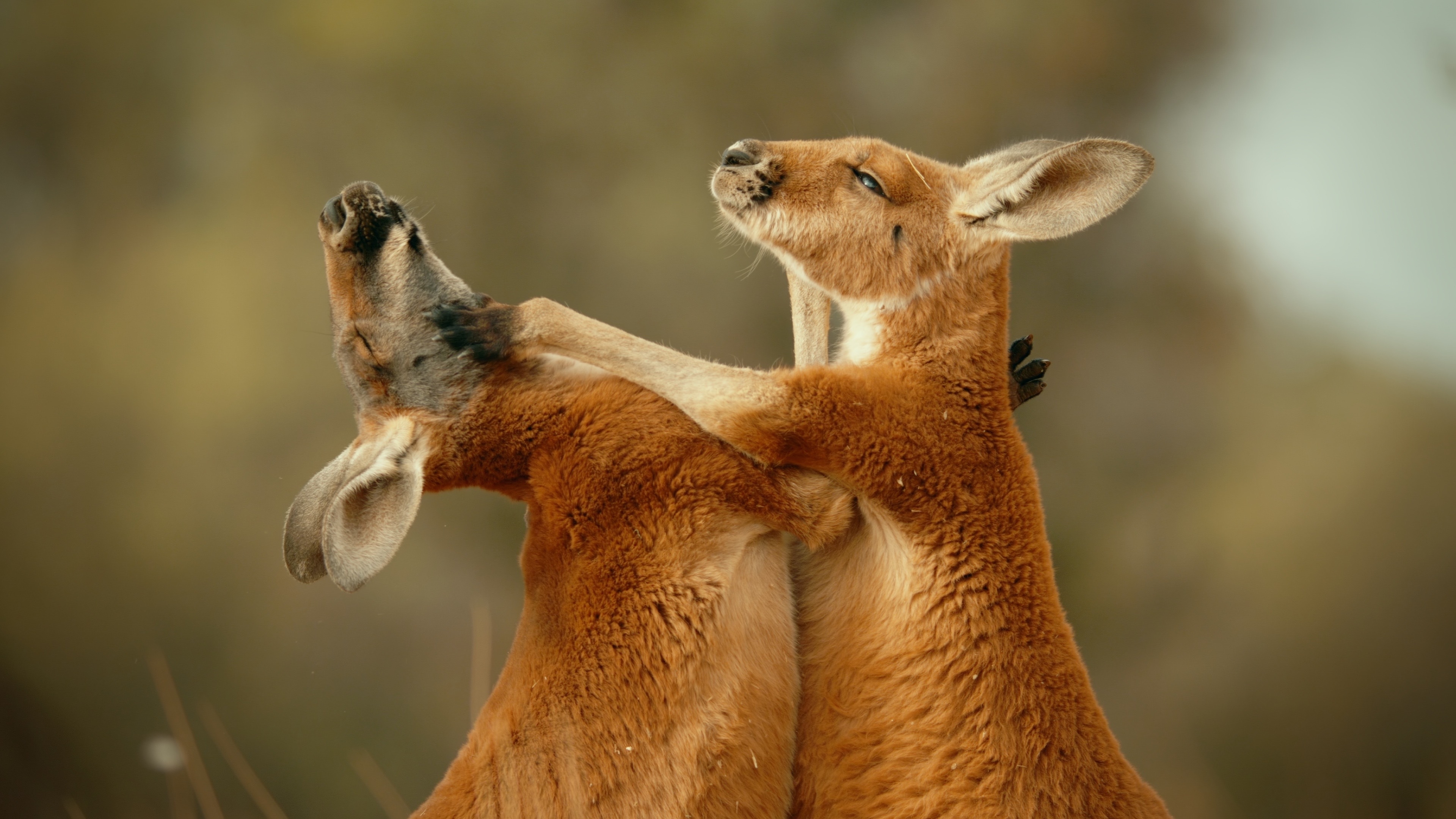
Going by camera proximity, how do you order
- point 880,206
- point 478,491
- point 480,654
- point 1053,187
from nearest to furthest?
point 1053,187
point 880,206
point 480,654
point 478,491

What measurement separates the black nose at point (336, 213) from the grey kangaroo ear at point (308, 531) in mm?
586

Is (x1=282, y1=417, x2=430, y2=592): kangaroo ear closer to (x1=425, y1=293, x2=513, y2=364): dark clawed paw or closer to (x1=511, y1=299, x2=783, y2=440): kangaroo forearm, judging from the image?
(x1=425, y1=293, x2=513, y2=364): dark clawed paw


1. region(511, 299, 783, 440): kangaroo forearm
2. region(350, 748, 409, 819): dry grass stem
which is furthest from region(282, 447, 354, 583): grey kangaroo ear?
region(350, 748, 409, 819): dry grass stem

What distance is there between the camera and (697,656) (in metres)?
2.12

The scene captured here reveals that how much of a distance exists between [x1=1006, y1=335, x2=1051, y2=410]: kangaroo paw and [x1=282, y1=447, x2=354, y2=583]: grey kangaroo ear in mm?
1512

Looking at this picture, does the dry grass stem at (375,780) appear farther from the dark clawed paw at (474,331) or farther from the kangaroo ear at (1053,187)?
the kangaroo ear at (1053,187)

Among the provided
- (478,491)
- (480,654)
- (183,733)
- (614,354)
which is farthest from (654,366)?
(183,733)

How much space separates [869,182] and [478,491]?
2408 mm

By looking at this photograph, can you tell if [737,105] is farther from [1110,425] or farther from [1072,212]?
[1072,212]

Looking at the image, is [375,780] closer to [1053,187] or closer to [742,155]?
[742,155]

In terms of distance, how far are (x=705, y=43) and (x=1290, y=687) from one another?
3409 millimetres

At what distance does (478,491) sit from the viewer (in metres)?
4.32

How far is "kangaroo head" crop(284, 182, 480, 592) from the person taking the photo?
2166 millimetres

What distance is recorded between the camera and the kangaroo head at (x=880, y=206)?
92.0 inches
